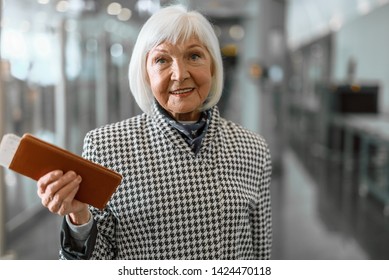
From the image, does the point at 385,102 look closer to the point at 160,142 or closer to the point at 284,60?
the point at 284,60

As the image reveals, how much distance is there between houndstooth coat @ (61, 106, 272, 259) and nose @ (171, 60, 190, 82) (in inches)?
4.6

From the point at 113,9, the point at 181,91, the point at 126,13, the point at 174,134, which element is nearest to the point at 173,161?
the point at 174,134

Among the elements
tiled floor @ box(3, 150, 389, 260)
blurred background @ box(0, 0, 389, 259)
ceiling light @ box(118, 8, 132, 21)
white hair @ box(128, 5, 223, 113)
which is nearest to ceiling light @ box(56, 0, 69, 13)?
blurred background @ box(0, 0, 389, 259)

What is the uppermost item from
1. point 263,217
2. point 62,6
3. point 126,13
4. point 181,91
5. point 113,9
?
point 62,6

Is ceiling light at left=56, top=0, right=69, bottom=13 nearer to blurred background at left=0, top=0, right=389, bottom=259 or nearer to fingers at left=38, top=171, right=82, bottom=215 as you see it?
blurred background at left=0, top=0, right=389, bottom=259

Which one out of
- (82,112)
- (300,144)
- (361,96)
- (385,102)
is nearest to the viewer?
(82,112)

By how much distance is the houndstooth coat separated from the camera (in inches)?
47.3

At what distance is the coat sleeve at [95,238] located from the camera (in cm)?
112

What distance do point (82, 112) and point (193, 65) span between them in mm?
3311

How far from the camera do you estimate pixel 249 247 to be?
134cm

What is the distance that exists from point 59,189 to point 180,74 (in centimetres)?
38

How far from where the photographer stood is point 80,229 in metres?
1.09

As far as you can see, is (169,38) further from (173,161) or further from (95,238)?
(95,238)
